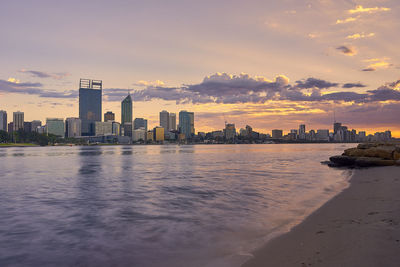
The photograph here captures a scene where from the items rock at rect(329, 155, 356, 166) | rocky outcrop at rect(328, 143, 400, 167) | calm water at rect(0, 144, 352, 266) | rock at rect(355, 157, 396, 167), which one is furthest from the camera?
rock at rect(329, 155, 356, 166)

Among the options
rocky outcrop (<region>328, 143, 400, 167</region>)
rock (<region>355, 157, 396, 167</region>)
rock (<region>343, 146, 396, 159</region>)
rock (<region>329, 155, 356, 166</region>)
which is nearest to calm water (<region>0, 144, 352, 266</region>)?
rock (<region>355, 157, 396, 167</region>)

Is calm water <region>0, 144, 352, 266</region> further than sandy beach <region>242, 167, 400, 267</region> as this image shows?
Yes

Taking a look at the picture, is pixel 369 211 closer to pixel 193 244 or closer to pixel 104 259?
pixel 193 244

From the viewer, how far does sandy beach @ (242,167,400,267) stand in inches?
277

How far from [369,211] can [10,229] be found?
16931 millimetres

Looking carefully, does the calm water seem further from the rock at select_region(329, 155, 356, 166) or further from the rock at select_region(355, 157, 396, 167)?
the rock at select_region(329, 155, 356, 166)

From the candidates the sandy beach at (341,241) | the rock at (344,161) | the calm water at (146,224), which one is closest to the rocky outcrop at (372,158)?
the rock at (344,161)

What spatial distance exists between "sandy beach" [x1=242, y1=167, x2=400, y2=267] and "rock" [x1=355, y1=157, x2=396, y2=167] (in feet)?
96.7

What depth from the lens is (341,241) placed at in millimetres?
8508

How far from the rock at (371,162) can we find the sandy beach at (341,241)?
29.5 metres

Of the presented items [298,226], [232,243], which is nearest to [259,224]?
[298,226]

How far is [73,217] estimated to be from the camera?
15117mm

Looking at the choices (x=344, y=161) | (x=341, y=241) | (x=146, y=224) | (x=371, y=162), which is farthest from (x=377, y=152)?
(x=146, y=224)

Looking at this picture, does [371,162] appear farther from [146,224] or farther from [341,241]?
[146,224]
